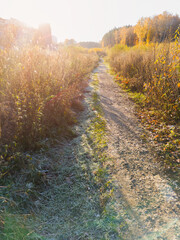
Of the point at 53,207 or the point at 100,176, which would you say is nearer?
the point at 53,207

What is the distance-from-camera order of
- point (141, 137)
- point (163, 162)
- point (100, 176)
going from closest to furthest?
point (100, 176) < point (163, 162) < point (141, 137)

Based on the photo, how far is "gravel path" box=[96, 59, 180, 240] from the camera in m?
1.64

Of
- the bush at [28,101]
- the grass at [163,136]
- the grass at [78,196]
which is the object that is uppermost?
the bush at [28,101]

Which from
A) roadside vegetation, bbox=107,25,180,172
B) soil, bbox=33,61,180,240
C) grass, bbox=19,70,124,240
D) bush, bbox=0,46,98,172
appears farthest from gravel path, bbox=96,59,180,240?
bush, bbox=0,46,98,172

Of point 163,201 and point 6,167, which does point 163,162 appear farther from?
point 6,167

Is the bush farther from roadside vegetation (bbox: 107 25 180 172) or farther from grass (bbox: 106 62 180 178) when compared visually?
roadside vegetation (bbox: 107 25 180 172)

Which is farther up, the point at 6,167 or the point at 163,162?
the point at 6,167

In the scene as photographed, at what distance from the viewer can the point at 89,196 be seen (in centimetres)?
211

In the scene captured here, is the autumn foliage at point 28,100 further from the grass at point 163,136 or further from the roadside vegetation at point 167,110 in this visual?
the roadside vegetation at point 167,110

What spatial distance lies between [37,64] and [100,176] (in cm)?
270

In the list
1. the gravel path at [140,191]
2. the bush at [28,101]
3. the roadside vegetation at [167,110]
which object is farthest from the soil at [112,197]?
the bush at [28,101]

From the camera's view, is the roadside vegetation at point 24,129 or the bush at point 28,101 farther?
Result: the bush at point 28,101

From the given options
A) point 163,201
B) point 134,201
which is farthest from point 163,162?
point 134,201

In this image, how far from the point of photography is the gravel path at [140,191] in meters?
1.64
